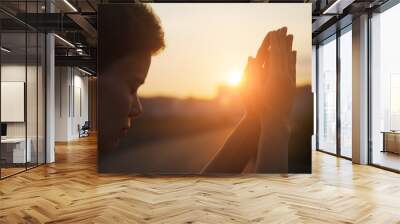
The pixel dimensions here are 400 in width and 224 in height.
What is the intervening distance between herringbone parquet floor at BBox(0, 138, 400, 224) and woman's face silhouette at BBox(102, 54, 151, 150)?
Result: 95 cm

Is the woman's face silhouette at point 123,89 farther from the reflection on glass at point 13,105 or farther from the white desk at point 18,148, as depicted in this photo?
the white desk at point 18,148

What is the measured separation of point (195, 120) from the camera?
22.0 feet

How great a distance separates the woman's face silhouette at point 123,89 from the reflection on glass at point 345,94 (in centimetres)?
502

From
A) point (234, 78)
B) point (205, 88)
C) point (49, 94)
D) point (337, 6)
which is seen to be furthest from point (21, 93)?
point (337, 6)

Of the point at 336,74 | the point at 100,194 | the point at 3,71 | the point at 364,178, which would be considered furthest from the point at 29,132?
the point at 336,74

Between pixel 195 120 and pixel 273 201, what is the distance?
2413mm

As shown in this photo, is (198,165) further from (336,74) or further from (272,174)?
(336,74)

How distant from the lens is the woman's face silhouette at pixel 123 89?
22.1 ft

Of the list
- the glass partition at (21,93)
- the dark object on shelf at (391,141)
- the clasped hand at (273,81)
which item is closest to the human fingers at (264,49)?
the clasped hand at (273,81)

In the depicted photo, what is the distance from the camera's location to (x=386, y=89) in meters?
7.66

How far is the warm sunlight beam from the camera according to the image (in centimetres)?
669

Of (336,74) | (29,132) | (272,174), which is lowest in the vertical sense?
(272,174)

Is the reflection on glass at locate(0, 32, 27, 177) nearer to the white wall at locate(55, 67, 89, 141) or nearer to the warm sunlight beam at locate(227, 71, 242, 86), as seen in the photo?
the warm sunlight beam at locate(227, 71, 242, 86)

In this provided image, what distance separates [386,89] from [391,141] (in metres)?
1.18
